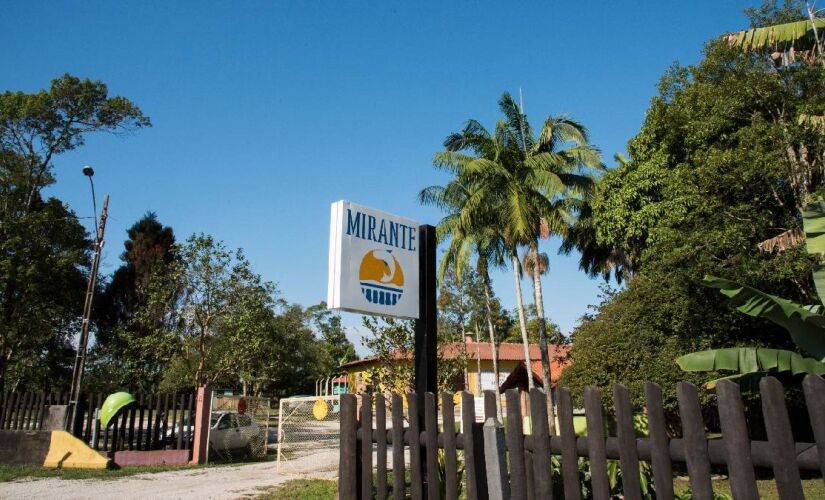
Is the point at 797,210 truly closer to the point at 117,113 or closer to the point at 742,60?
the point at 742,60

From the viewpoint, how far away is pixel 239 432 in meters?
16.6

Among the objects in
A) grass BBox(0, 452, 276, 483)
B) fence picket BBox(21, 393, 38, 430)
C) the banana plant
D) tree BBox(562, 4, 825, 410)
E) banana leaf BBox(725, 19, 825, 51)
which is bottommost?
grass BBox(0, 452, 276, 483)

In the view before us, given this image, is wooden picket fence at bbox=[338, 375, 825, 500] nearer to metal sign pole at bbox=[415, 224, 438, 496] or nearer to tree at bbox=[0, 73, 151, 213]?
A: metal sign pole at bbox=[415, 224, 438, 496]

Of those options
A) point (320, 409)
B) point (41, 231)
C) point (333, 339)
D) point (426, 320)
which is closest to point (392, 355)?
point (320, 409)

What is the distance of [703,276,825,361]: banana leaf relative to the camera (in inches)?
252

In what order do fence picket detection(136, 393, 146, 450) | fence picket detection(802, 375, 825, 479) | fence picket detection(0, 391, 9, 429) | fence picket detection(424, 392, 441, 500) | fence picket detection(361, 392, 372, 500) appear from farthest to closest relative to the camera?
1. fence picket detection(0, 391, 9, 429)
2. fence picket detection(136, 393, 146, 450)
3. fence picket detection(361, 392, 372, 500)
4. fence picket detection(424, 392, 441, 500)
5. fence picket detection(802, 375, 825, 479)

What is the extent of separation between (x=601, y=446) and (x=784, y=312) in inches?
Answer: 182

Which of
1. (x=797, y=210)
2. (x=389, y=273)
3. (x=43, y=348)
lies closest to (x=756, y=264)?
(x=797, y=210)

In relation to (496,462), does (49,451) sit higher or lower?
lower

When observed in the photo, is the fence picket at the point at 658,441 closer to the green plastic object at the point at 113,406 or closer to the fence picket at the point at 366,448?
the fence picket at the point at 366,448

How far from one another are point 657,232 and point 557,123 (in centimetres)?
1205

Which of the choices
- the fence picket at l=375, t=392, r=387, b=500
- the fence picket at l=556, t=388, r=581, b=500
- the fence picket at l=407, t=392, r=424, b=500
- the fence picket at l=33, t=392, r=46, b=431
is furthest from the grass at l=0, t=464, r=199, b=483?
the fence picket at l=556, t=388, r=581, b=500

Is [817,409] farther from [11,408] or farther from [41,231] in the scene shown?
[41,231]

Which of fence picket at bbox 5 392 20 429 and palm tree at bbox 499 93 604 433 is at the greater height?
palm tree at bbox 499 93 604 433
